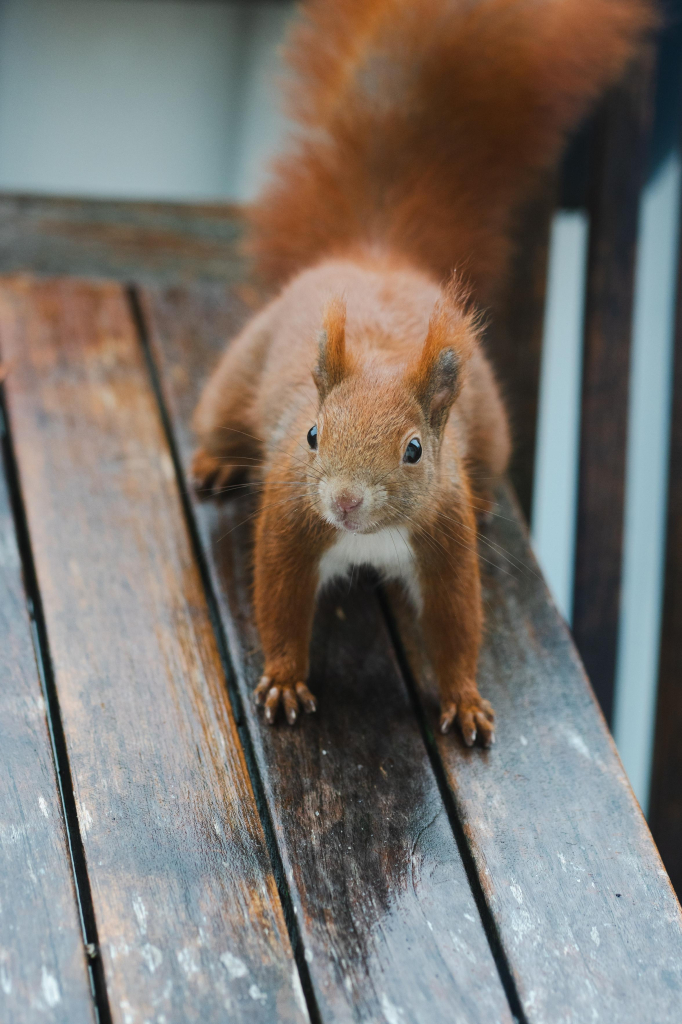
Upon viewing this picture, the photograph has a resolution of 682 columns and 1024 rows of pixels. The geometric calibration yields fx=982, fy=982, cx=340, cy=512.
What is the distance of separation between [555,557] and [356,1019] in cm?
233

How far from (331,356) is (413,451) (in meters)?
0.21

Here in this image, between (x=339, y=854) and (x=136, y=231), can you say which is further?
(x=136, y=231)

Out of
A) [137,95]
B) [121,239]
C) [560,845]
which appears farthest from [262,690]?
[137,95]

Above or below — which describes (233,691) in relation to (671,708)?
above

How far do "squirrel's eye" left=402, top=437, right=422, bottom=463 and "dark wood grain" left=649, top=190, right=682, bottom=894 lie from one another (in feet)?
4.13

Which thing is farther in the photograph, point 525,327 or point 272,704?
point 525,327

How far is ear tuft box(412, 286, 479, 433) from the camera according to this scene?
5.33 feet

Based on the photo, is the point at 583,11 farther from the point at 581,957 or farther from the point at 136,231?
the point at 581,957

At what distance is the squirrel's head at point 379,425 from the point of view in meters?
1.54

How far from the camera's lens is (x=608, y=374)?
2.69 meters

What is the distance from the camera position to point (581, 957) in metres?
1.47

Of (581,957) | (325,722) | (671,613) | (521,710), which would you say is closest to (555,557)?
(671,613)

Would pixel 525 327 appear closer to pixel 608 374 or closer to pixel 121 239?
pixel 608 374

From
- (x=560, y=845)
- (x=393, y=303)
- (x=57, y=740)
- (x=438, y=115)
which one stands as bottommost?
(x=560, y=845)
